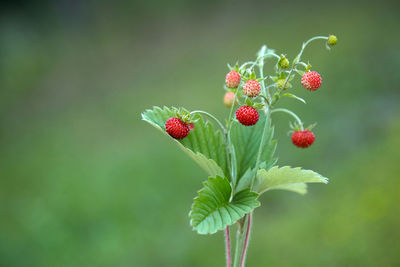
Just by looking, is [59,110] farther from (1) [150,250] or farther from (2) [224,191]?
(2) [224,191]

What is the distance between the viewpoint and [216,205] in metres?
0.82

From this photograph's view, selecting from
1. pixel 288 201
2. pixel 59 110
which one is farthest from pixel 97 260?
pixel 59 110

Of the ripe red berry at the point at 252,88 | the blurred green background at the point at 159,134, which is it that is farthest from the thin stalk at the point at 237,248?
the blurred green background at the point at 159,134

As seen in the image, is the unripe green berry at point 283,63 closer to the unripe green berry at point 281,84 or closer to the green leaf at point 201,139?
the unripe green berry at point 281,84

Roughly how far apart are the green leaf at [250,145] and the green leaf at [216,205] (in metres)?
0.10

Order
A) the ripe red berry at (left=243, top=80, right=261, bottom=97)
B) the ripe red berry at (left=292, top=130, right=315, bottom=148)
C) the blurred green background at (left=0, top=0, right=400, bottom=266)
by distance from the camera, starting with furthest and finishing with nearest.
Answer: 1. the blurred green background at (left=0, top=0, right=400, bottom=266)
2. the ripe red berry at (left=292, top=130, right=315, bottom=148)
3. the ripe red berry at (left=243, top=80, right=261, bottom=97)

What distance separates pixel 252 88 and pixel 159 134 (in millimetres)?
3888

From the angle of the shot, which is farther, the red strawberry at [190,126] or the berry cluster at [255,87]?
the red strawberry at [190,126]

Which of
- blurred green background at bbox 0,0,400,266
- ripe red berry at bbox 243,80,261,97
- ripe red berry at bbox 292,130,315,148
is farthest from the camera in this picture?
blurred green background at bbox 0,0,400,266

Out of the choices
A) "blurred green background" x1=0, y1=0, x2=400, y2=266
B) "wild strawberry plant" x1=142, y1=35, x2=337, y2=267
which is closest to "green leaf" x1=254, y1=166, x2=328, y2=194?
"wild strawberry plant" x1=142, y1=35, x2=337, y2=267

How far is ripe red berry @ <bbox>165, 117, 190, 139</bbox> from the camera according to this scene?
82 centimetres

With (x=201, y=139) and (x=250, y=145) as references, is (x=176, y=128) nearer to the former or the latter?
(x=201, y=139)

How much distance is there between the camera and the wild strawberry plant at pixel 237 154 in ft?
2.52

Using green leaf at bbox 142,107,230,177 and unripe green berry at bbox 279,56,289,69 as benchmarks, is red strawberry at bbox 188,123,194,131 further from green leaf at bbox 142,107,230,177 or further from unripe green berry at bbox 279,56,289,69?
unripe green berry at bbox 279,56,289,69
